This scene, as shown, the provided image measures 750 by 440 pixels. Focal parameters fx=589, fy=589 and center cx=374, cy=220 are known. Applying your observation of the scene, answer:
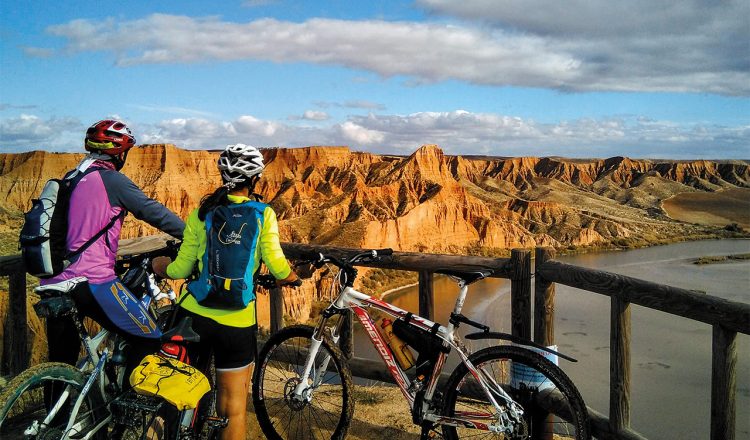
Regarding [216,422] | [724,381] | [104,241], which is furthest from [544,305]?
[104,241]

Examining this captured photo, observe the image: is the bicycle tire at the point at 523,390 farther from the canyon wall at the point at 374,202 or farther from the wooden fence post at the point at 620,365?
the canyon wall at the point at 374,202

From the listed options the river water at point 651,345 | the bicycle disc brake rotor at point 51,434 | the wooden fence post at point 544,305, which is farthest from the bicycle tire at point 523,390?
the river water at point 651,345

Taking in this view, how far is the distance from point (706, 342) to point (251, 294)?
145 feet

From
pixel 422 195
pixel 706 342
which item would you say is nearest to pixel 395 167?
pixel 422 195

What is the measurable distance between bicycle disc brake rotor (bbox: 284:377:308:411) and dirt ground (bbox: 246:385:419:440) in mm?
571

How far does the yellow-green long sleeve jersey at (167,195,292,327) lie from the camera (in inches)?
122

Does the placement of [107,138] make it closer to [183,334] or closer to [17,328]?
[183,334]

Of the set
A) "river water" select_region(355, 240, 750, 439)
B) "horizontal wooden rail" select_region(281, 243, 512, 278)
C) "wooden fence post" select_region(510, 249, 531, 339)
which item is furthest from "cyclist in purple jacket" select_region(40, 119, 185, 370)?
"river water" select_region(355, 240, 750, 439)

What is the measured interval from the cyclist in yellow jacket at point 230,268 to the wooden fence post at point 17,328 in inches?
94.5

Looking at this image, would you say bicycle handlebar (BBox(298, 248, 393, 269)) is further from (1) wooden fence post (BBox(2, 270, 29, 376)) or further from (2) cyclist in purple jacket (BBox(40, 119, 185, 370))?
(1) wooden fence post (BBox(2, 270, 29, 376))

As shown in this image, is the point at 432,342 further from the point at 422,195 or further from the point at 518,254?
the point at 422,195

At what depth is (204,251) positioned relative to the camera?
315 cm

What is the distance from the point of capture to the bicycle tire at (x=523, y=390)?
3117 mm

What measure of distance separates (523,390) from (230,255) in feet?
Result: 6.16
